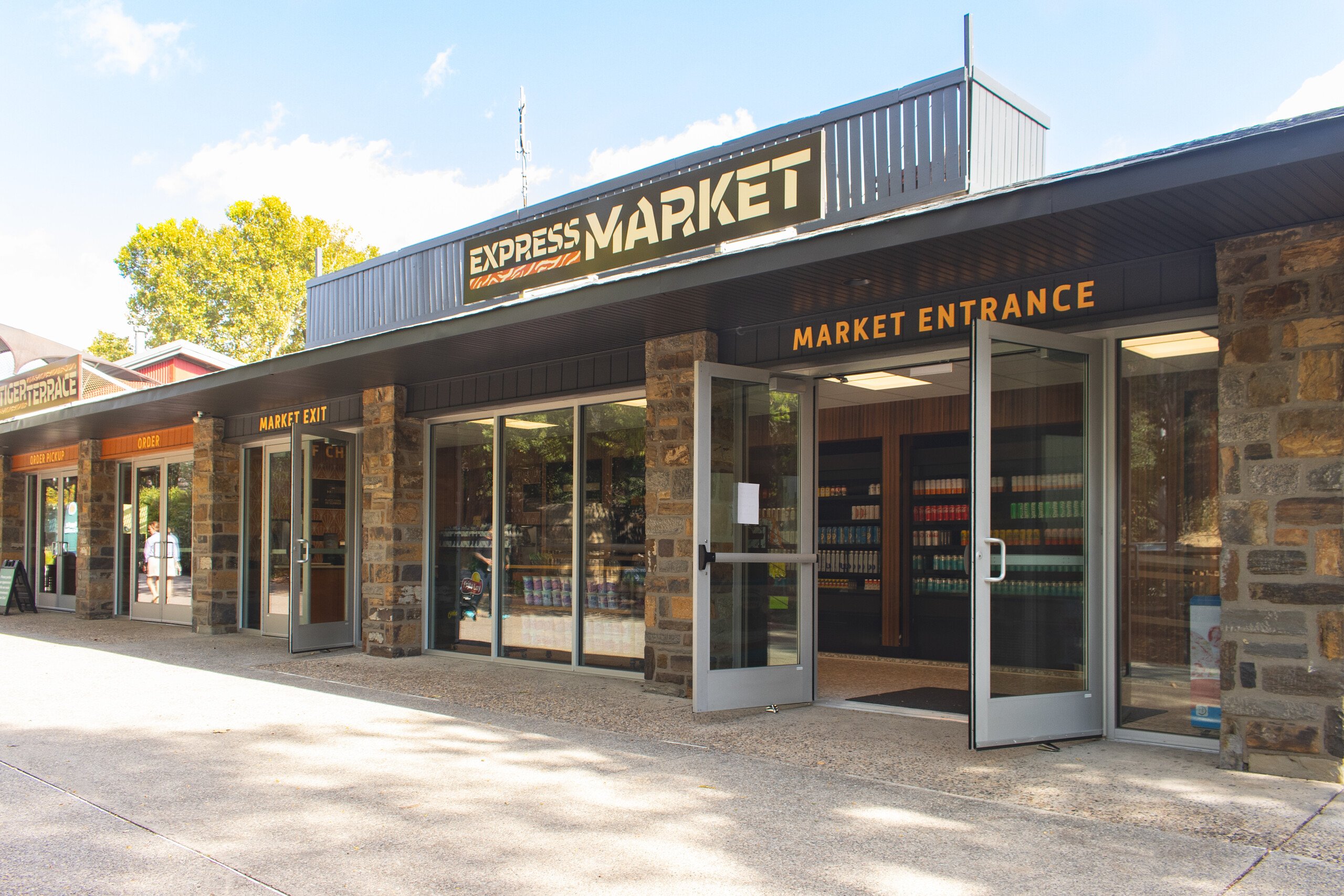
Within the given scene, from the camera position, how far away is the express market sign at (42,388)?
13.8 m

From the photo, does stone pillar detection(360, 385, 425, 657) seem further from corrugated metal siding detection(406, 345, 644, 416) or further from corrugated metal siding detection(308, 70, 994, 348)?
corrugated metal siding detection(308, 70, 994, 348)

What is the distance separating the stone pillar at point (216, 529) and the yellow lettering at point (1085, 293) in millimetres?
10296

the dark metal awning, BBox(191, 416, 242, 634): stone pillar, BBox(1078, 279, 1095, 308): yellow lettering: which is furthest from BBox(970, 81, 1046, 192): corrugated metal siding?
BBox(191, 416, 242, 634): stone pillar

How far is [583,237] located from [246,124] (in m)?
67.4

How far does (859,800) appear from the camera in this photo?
4.37 m

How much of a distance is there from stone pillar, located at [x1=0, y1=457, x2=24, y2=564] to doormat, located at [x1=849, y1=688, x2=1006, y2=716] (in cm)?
1581

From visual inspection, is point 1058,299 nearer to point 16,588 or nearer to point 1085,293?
point 1085,293

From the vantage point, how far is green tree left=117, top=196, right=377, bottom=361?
38.8 m

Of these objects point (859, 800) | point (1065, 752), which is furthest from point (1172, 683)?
point (859, 800)

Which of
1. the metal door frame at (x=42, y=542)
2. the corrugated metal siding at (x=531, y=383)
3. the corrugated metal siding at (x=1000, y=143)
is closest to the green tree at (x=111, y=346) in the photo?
the metal door frame at (x=42, y=542)

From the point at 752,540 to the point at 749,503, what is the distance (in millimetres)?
248

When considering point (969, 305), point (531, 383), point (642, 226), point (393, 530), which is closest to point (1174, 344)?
point (969, 305)

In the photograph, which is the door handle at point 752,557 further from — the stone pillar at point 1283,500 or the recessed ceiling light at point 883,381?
the stone pillar at point 1283,500

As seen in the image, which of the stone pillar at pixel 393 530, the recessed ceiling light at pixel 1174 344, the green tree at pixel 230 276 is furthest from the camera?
the green tree at pixel 230 276
